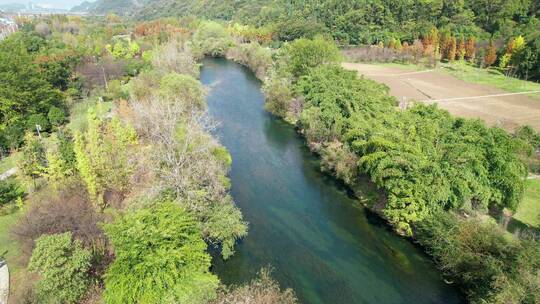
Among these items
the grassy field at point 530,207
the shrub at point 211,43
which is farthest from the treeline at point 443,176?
the shrub at point 211,43

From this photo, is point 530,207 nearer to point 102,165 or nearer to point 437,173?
point 437,173

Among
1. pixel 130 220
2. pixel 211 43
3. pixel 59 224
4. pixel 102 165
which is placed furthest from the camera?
pixel 211 43

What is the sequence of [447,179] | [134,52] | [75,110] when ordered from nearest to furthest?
1. [447,179]
2. [75,110]
3. [134,52]

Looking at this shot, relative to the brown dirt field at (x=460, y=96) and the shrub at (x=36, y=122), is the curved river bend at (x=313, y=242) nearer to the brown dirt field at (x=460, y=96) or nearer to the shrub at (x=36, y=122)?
the shrub at (x=36, y=122)

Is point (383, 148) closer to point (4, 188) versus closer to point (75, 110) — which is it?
point (4, 188)

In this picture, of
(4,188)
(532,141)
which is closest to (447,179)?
(532,141)

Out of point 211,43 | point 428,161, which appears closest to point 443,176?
point 428,161

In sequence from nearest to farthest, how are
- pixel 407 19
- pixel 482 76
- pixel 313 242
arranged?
pixel 313 242
pixel 482 76
pixel 407 19
